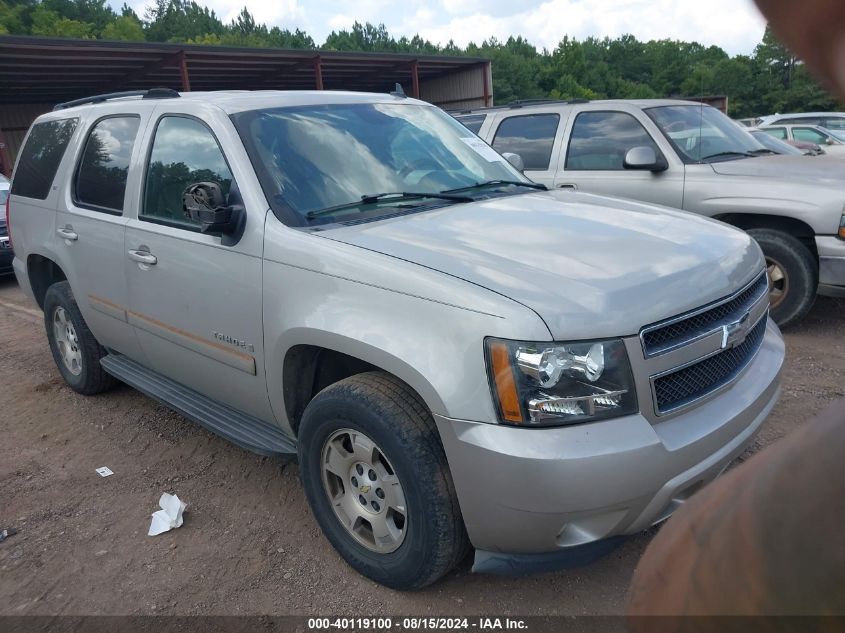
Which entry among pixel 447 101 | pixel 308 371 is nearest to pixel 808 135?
pixel 308 371

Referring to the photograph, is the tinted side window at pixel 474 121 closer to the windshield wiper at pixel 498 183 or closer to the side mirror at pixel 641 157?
the side mirror at pixel 641 157

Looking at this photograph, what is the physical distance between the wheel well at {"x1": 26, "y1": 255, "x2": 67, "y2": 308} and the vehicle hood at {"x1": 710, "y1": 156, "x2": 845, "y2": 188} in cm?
531

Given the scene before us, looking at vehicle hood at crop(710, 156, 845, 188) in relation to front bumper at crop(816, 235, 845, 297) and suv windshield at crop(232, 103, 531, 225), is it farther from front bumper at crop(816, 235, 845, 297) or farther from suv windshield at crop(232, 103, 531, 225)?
suv windshield at crop(232, 103, 531, 225)

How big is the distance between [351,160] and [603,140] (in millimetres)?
3785

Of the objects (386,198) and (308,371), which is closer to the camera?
(308,371)

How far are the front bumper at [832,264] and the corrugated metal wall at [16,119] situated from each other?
88.0 ft

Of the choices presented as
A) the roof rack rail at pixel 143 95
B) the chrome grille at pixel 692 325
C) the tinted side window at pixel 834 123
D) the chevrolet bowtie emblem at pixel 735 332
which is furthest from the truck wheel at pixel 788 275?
the tinted side window at pixel 834 123

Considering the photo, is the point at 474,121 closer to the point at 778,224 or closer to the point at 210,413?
the point at 778,224

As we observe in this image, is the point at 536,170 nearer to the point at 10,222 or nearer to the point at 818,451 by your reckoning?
the point at 10,222

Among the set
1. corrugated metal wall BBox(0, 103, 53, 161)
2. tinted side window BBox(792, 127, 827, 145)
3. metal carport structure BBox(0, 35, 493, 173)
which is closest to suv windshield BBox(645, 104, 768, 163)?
tinted side window BBox(792, 127, 827, 145)

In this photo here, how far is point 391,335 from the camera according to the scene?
2508mm

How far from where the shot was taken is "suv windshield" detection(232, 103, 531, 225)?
Result: 3.22 metres

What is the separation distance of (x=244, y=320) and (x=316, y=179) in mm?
748

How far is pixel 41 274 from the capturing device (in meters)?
5.25
